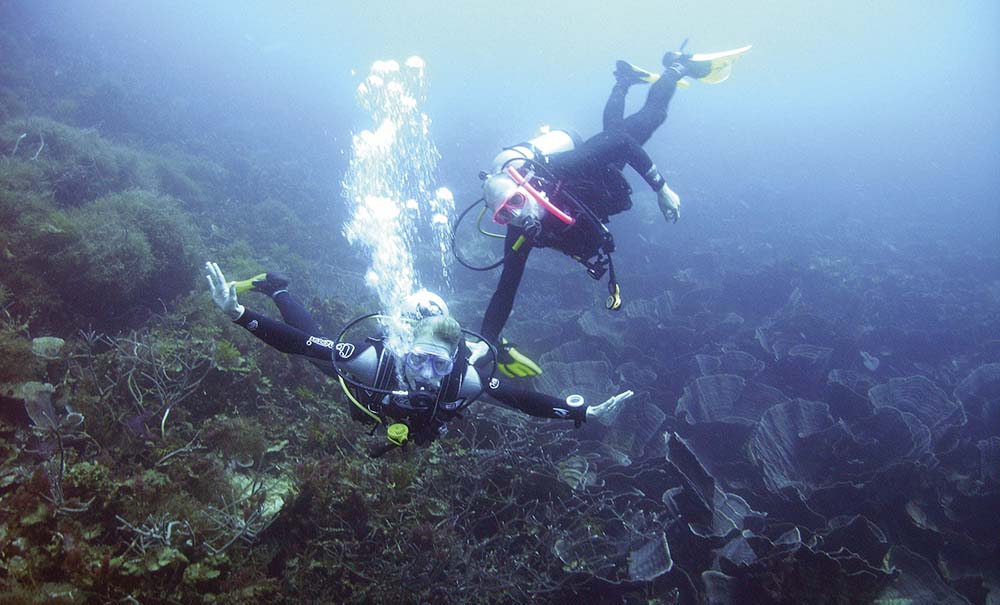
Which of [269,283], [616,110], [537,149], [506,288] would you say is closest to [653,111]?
[616,110]

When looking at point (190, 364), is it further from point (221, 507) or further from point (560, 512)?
point (560, 512)

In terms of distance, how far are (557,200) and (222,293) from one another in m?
2.80

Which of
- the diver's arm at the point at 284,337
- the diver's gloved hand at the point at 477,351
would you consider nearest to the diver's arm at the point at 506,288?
the diver's gloved hand at the point at 477,351

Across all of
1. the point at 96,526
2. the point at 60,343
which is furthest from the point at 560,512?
the point at 60,343

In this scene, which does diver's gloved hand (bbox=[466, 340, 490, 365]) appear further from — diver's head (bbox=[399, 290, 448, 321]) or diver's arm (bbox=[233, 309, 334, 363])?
diver's arm (bbox=[233, 309, 334, 363])

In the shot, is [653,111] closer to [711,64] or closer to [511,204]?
[711,64]

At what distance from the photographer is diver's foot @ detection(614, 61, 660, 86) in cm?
560

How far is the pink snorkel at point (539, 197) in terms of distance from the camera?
3.61m

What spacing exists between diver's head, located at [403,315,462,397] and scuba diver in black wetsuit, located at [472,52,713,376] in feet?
3.04

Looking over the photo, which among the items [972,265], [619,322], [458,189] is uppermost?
[972,265]

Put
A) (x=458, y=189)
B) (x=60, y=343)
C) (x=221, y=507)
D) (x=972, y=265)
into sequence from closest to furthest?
1. (x=221, y=507)
2. (x=60, y=343)
3. (x=972, y=265)
4. (x=458, y=189)

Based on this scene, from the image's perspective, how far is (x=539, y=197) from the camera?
3666mm

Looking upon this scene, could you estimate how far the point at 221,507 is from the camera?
3531mm

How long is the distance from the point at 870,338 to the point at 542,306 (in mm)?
6544
